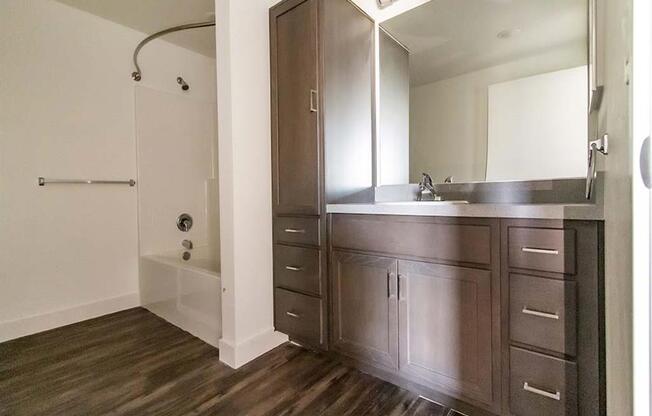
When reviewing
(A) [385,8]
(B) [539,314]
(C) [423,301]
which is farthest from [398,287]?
(A) [385,8]

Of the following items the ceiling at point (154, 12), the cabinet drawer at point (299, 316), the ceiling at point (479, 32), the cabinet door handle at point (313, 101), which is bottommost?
the cabinet drawer at point (299, 316)

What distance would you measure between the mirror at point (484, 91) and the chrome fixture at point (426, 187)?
0.13 ft

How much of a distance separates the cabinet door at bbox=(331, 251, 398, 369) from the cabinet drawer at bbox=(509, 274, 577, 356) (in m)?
0.44

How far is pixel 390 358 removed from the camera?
1.27 meters

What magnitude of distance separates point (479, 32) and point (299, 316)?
1.85 meters

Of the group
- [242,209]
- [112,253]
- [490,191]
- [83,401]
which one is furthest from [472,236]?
[112,253]

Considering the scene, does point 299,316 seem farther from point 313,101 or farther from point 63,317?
point 63,317

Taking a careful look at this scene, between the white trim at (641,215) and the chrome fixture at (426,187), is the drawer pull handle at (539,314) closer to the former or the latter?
the white trim at (641,215)

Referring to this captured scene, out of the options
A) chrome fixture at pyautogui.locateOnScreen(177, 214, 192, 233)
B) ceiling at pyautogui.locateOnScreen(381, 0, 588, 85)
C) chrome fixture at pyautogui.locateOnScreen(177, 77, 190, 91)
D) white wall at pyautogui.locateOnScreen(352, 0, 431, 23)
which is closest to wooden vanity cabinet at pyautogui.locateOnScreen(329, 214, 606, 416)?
ceiling at pyautogui.locateOnScreen(381, 0, 588, 85)

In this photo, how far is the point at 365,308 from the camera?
53.3 inches

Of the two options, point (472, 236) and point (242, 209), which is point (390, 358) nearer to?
point (472, 236)

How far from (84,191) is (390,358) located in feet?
8.07

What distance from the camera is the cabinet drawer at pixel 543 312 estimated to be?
0.89 metres

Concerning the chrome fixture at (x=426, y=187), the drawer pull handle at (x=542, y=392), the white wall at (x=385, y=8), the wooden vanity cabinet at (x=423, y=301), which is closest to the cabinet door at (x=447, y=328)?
the wooden vanity cabinet at (x=423, y=301)
